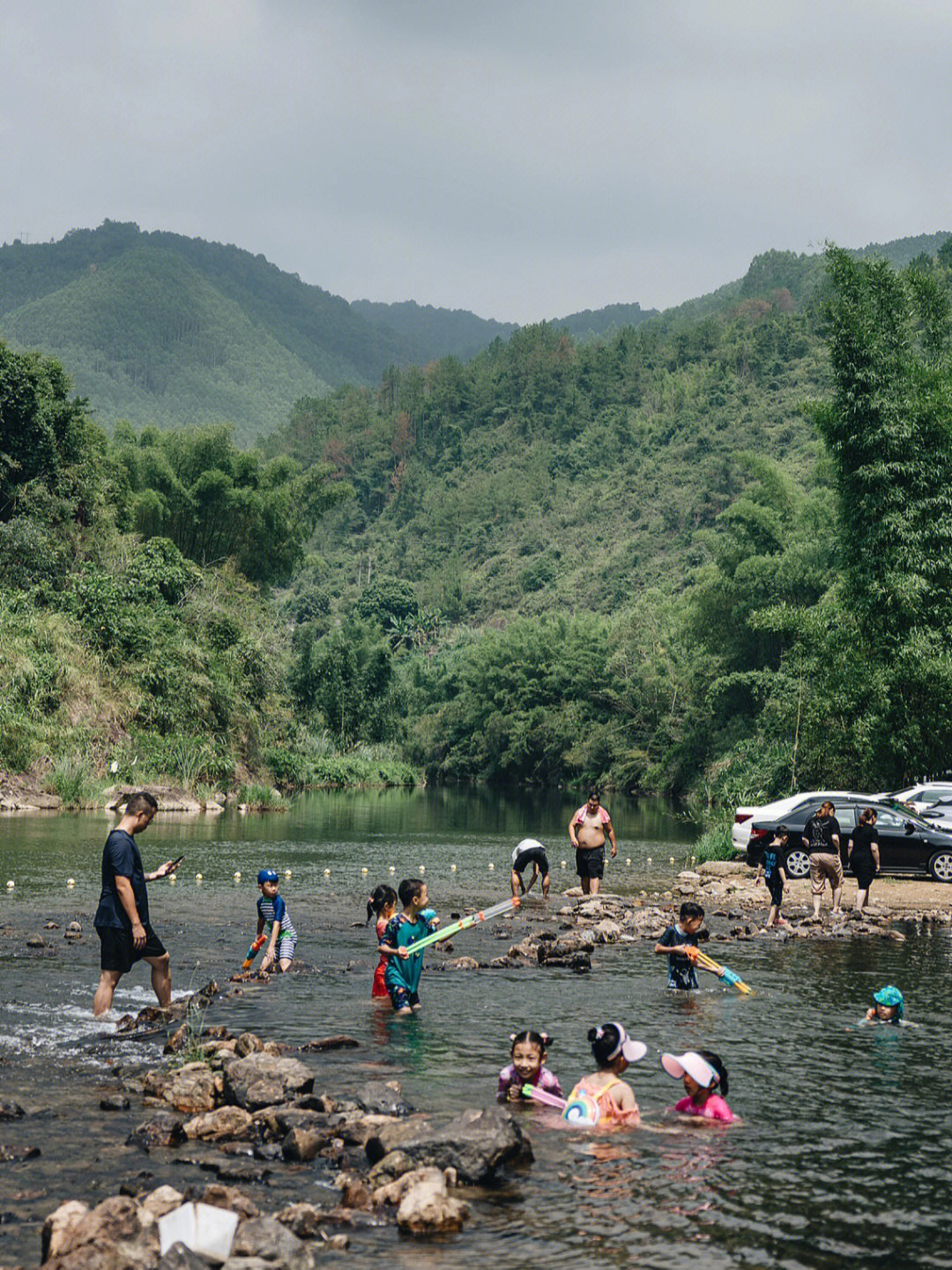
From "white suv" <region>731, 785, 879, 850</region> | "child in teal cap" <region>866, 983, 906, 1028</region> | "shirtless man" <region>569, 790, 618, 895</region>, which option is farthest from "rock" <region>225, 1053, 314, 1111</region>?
"white suv" <region>731, 785, 879, 850</region>

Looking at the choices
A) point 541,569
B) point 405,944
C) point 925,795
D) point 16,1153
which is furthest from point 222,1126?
point 541,569

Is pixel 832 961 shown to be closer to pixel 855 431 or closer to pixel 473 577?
pixel 855 431

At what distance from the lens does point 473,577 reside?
12569 centimetres

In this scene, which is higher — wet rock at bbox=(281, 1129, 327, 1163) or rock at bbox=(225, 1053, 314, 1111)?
rock at bbox=(225, 1053, 314, 1111)

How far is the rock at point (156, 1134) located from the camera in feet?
25.9

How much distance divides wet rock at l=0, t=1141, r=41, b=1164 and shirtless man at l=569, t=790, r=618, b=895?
43.1ft

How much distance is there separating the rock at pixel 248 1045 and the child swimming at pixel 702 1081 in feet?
9.73

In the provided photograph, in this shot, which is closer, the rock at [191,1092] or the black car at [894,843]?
the rock at [191,1092]

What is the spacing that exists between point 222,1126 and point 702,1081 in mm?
3073

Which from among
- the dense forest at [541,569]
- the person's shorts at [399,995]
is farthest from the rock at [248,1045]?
the dense forest at [541,569]

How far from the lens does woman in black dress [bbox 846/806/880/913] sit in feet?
64.5

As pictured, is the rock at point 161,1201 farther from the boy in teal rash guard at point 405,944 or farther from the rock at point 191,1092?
the boy in teal rash guard at point 405,944

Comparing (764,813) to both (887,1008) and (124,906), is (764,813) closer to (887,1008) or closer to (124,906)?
(887,1008)

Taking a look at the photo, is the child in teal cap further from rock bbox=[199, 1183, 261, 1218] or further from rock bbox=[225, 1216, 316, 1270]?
rock bbox=[225, 1216, 316, 1270]
